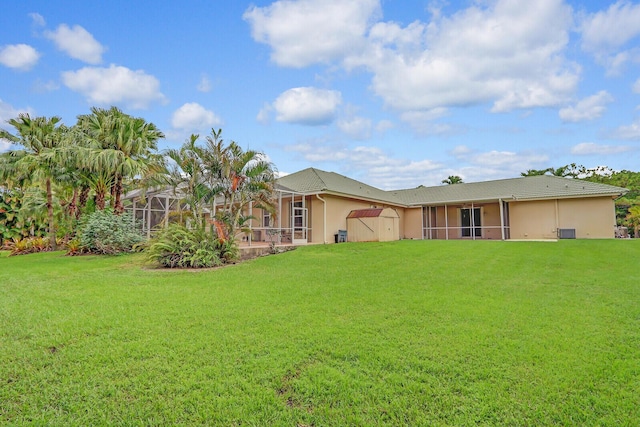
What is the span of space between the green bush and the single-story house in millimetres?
A: 4858

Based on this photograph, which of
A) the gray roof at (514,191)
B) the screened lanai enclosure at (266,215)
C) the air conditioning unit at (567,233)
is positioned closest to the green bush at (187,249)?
the screened lanai enclosure at (266,215)

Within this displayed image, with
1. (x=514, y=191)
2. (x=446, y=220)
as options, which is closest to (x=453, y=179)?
(x=514, y=191)

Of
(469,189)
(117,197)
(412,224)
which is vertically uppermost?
(469,189)

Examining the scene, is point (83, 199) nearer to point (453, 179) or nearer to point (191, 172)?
point (191, 172)

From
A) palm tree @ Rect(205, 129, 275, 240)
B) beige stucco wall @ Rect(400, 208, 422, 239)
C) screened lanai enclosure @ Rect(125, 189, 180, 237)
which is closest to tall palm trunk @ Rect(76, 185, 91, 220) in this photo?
screened lanai enclosure @ Rect(125, 189, 180, 237)

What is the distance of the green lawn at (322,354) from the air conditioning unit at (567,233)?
15.1 metres

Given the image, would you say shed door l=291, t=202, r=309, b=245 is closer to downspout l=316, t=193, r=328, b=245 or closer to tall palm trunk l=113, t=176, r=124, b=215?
downspout l=316, t=193, r=328, b=245

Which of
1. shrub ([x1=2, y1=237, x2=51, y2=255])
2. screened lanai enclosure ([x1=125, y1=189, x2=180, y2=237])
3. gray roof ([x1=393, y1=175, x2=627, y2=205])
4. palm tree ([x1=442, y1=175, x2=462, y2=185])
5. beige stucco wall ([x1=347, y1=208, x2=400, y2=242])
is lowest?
shrub ([x1=2, y1=237, x2=51, y2=255])

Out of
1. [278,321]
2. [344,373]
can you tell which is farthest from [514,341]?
[278,321]

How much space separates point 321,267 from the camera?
9945 mm

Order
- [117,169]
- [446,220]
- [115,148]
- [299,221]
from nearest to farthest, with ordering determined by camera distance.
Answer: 1. [117,169]
2. [115,148]
3. [299,221]
4. [446,220]

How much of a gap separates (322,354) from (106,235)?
13731mm

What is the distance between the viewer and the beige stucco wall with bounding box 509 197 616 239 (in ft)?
65.0

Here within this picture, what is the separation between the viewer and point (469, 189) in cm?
2567
